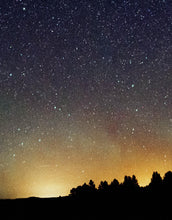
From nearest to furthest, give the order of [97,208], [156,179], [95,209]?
[95,209], [97,208], [156,179]

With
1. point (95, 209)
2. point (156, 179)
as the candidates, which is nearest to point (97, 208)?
point (95, 209)

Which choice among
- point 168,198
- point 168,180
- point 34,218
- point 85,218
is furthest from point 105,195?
point 168,180

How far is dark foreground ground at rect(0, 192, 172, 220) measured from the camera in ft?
62.4

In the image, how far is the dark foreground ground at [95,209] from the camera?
62.4 ft

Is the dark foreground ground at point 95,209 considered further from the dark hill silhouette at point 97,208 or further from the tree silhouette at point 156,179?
the tree silhouette at point 156,179

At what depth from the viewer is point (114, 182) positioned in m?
50.3

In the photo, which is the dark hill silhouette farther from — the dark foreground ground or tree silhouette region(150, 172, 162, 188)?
tree silhouette region(150, 172, 162, 188)

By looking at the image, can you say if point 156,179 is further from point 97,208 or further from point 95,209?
point 95,209

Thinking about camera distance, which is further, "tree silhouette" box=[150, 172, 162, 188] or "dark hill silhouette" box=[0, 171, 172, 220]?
"tree silhouette" box=[150, 172, 162, 188]

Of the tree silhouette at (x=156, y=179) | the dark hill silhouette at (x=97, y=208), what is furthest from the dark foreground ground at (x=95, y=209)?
the tree silhouette at (x=156, y=179)

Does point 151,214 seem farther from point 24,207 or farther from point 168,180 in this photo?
point 168,180

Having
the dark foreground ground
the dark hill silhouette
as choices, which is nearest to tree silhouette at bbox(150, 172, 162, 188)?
the dark hill silhouette

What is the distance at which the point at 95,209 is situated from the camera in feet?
69.8

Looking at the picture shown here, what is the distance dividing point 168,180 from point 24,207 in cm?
2903
